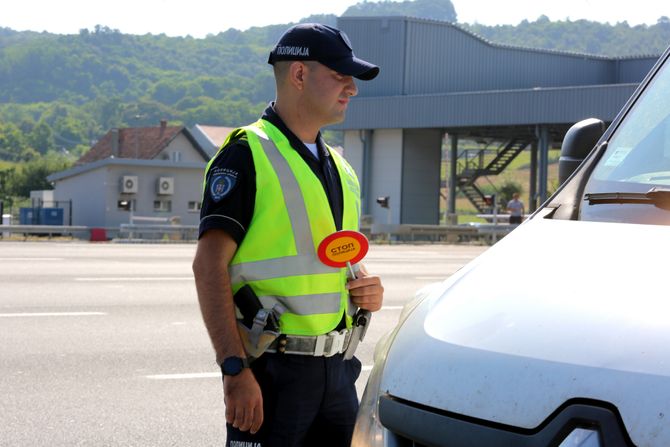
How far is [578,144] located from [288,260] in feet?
3.73

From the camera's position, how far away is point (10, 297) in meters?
13.6

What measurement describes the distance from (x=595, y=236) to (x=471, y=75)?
47.8 metres

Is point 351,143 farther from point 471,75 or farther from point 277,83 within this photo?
point 277,83

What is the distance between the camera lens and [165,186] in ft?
178

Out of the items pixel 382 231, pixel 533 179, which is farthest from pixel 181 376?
pixel 533 179

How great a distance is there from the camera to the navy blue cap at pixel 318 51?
3660 millimetres

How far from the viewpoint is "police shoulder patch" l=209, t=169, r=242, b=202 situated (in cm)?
348

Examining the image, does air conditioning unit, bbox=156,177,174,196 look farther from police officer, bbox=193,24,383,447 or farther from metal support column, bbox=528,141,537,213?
police officer, bbox=193,24,383,447

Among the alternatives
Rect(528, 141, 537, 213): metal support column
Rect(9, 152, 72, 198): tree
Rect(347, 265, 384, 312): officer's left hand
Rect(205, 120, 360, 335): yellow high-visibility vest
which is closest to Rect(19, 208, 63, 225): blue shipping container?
Rect(528, 141, 537, 213): metal support column

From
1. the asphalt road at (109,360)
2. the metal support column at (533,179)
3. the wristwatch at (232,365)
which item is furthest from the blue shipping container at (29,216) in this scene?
the wristwatch at (232,365)

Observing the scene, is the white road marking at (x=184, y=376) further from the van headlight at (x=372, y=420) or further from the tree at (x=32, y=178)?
the tree at (x=32, y=178)

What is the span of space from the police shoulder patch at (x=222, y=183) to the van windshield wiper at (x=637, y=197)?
3.54 feet

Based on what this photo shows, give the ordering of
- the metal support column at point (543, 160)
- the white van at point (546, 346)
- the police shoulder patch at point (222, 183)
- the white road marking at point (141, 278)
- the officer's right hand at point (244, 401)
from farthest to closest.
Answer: the metal support column at point (543, 160) < the white road marking at point (141, 278) < the police shoulder patch at point (222, 183) < the officer's right hand at point (244, 401) < the white van at point (546, 346)

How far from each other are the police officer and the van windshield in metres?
0.82
